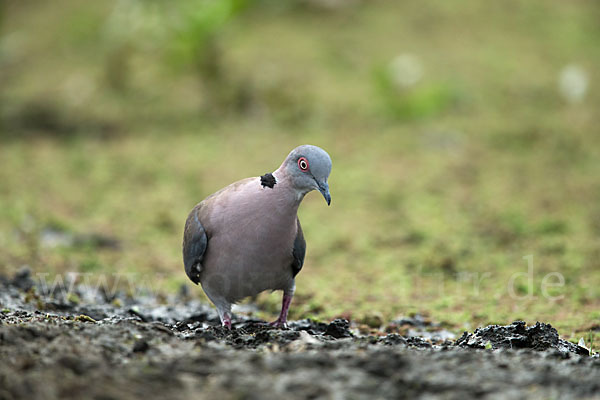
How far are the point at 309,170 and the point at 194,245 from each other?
2.72 feet

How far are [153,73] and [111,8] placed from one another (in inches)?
145

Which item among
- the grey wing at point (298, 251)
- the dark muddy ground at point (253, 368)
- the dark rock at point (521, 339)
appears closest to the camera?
the dark muddy ground at point (253, 368)

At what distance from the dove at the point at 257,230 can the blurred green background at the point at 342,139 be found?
1203 mm

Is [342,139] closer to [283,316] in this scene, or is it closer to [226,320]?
[283,316]

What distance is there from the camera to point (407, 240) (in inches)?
288

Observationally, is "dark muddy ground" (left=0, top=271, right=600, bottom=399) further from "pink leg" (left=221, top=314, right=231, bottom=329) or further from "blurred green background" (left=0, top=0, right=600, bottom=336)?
"blurred green background" (left=0, top=0, right=600, bottom=336)

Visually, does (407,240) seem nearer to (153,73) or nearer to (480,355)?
(480,355)

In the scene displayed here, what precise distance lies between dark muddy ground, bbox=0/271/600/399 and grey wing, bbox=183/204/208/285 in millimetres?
687

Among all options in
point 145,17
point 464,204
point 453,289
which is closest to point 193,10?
point 145,17

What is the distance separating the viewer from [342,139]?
10.6m

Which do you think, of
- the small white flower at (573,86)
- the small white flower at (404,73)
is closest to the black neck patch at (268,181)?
the small white flower at (404,73)

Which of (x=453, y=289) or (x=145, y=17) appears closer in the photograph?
(x=453, y=289)

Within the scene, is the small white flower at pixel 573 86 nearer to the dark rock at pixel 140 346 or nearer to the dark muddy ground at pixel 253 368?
the dark muddy ground at pixel 253 368

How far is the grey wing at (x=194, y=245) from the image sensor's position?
4062 millimetres
